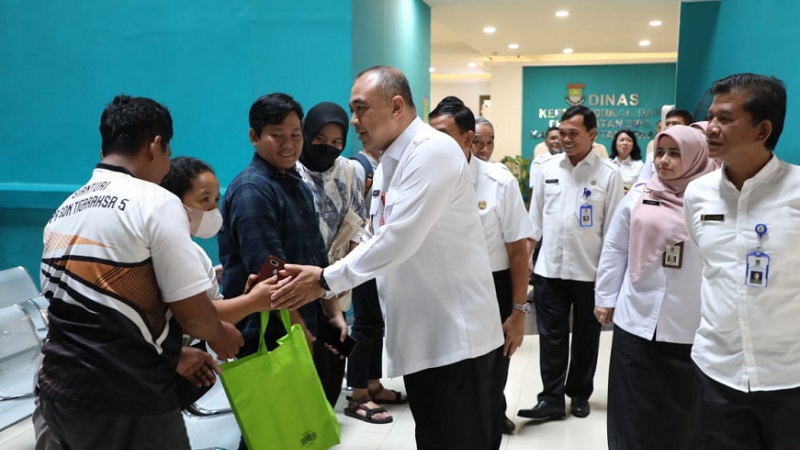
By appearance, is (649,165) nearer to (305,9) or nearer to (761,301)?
(761,301)

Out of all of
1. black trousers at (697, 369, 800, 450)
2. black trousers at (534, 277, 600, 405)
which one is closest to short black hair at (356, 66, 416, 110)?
black trousers at (697, 369, 800, 450)

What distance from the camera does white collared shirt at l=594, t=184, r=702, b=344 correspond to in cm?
238

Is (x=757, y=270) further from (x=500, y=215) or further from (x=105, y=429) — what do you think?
(x=105, y=429)

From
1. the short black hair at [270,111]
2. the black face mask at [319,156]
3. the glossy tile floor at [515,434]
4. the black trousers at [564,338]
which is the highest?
the short black hair at [270,111]

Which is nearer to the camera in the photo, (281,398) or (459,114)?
(281,398)

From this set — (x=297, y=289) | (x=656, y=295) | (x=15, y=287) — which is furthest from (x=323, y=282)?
(x=15, y=287)

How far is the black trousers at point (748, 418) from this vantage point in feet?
5.64

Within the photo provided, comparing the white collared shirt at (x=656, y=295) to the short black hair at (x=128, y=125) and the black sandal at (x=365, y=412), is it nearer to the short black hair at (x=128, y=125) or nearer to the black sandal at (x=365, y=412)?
the black sandal at (x=365, y=412)

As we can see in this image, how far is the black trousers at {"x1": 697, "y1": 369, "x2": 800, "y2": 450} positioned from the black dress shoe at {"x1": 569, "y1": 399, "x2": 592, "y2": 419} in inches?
71.6

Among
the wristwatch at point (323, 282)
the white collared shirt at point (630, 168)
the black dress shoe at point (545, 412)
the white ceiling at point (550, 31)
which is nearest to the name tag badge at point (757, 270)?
the wristwatch at point (323, 282)

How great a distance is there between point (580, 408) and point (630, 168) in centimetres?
450

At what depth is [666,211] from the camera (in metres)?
2.42

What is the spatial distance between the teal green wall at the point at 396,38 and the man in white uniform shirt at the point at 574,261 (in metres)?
2.28

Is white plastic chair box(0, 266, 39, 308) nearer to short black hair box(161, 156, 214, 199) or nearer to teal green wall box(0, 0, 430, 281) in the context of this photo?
teal green wall box(0, 0, 430, 281)
